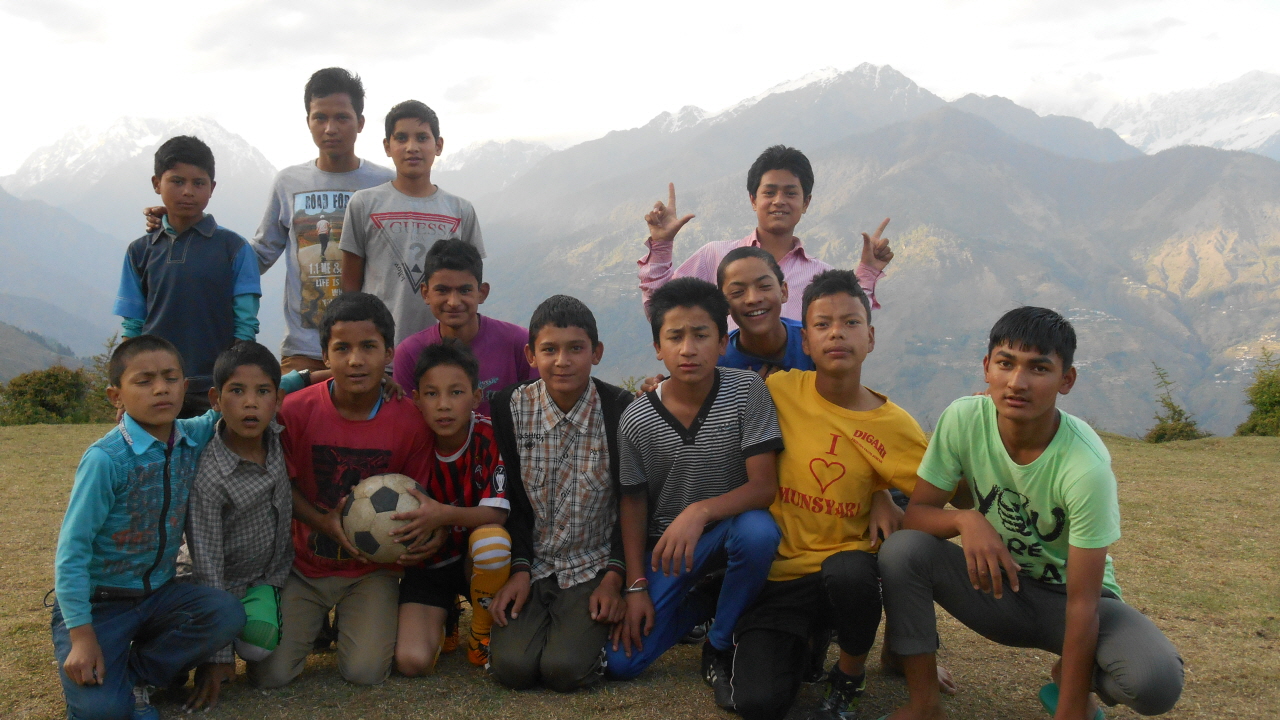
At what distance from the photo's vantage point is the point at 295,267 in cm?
462

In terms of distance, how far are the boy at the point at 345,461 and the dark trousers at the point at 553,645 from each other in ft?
1.62

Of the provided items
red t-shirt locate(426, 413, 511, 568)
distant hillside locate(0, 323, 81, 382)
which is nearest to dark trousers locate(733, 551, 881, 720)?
red t-shirt locate(426, 413, 511, 568)

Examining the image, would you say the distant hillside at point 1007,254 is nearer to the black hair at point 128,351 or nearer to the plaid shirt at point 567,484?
the plaid shirt at point 567,484

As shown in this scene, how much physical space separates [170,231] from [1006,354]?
3966 millimetres

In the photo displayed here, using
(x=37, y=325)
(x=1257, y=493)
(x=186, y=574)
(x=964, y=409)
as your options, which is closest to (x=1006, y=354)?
(x=964, y=409)

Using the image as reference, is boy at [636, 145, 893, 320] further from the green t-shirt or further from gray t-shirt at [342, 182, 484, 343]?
the green t-shirt

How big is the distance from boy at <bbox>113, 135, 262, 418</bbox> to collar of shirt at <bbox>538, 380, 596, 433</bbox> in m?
1.70

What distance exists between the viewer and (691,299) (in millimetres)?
3316

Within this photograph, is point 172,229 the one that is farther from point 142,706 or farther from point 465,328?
point 142,706

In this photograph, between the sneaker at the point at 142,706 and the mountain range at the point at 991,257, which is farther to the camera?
the mountain range at the point at 991,257


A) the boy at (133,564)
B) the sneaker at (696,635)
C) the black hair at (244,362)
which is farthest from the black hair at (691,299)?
the boy at (133,564)

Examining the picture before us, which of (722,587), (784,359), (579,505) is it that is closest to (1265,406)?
(784,359)

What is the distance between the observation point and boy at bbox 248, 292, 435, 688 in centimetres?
333

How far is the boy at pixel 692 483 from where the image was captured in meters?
3.10
